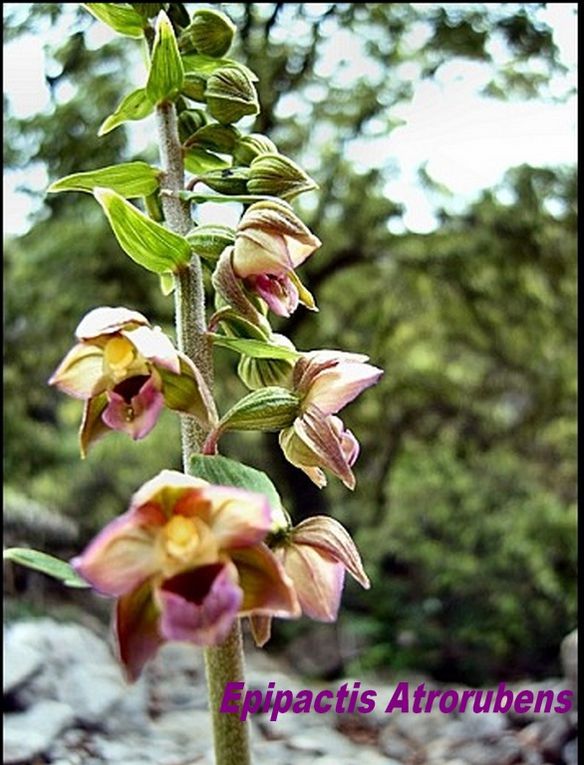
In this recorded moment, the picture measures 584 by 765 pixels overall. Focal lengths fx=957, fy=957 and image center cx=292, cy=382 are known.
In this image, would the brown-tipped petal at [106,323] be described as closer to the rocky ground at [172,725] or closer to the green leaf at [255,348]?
the green leaf at [255,348]

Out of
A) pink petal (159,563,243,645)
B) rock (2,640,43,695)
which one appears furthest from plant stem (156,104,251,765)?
rock (2,640,43,695)

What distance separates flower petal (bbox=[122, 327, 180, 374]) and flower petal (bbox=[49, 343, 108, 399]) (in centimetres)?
2

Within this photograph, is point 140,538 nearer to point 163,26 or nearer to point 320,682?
point 163,26

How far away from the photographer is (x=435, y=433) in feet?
8.21

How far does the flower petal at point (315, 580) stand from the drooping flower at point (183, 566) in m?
0.08

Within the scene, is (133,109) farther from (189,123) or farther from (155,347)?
(155,347)

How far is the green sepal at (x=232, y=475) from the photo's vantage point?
1.43ft

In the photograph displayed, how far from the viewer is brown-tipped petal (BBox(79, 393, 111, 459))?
0.45m

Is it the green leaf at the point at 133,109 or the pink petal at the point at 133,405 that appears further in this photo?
the green leaf at the point at 133,109

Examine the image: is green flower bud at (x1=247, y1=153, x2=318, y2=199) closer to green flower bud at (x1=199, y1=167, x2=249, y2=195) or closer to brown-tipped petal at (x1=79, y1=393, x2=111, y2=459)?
green flower bud at (x1=199, y1=167, x2=249, y2=195)

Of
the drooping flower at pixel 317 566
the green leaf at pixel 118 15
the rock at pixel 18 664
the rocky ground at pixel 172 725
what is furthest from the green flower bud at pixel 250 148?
the rock at pixel 18 664

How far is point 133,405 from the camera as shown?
0.43 meters

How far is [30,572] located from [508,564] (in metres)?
1.09

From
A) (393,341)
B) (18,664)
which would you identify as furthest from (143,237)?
(393,341)
